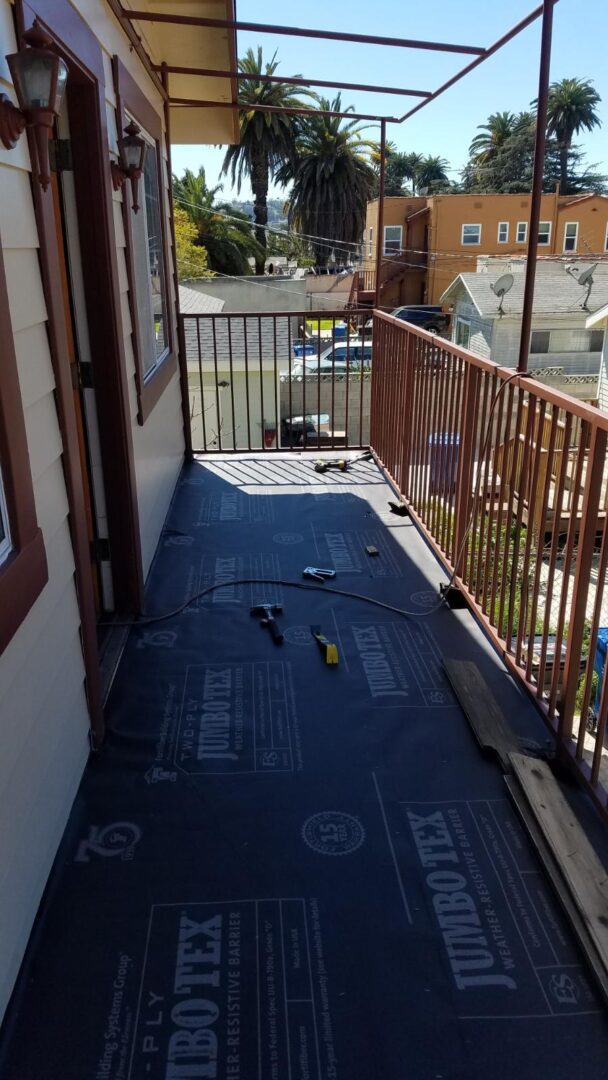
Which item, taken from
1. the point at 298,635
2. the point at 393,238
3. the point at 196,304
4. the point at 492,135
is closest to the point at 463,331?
the point at 196,304

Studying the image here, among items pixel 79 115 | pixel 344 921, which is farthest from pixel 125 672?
pixel 79 115

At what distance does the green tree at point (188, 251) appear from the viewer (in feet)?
67.6

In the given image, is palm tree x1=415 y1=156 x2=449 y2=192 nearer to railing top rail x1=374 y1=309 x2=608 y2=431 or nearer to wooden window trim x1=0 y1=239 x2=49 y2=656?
railing top rail x1=374 y1=309 x2=608 y2=431

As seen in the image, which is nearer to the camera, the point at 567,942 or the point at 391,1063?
the point at 391,1063

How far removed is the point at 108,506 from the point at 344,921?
6.04 feet

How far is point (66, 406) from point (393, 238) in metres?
28.0

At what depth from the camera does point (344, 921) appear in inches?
65.9

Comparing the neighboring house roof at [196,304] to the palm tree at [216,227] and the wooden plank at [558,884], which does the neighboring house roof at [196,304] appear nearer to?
the palm tree at [216,227]

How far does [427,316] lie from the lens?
2617 centimetres

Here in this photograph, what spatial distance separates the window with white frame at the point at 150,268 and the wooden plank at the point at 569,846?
2.40 m

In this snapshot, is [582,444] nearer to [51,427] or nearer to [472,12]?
[51,427]

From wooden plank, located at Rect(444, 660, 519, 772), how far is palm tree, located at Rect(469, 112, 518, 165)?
144 feet

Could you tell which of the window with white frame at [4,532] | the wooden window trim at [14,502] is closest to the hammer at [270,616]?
the wooden window trim at [14,502]

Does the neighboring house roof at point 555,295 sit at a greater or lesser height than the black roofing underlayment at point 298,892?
greater
